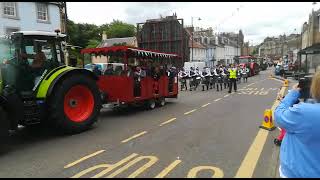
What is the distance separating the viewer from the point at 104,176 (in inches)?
217

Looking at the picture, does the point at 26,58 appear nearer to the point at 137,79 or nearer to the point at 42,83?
the point at 42,83

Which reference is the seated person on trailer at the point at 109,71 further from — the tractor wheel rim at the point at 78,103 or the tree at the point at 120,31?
the tree at the point at 120,31

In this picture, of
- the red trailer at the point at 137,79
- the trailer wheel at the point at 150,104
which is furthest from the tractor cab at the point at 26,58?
the trailer wheel at the point at 150,104

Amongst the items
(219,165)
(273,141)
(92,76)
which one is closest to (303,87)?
(219,165)

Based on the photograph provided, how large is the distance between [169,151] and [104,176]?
6.11 ft

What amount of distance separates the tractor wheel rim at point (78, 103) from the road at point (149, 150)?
1.70ft

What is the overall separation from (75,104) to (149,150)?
124 inches

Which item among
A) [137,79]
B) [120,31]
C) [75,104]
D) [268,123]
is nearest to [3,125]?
[75,104]

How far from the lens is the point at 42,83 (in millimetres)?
8555

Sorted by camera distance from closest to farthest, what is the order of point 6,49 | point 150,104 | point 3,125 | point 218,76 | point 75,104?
point 3,125 < point 6,49 < point 75,104 < point 150,104 < point 218,76

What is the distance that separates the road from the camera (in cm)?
579

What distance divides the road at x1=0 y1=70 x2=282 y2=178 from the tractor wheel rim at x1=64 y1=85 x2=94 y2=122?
1.70 ft

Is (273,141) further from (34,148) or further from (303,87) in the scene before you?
(34,148)

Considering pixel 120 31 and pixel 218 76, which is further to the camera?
pixel 120 31
